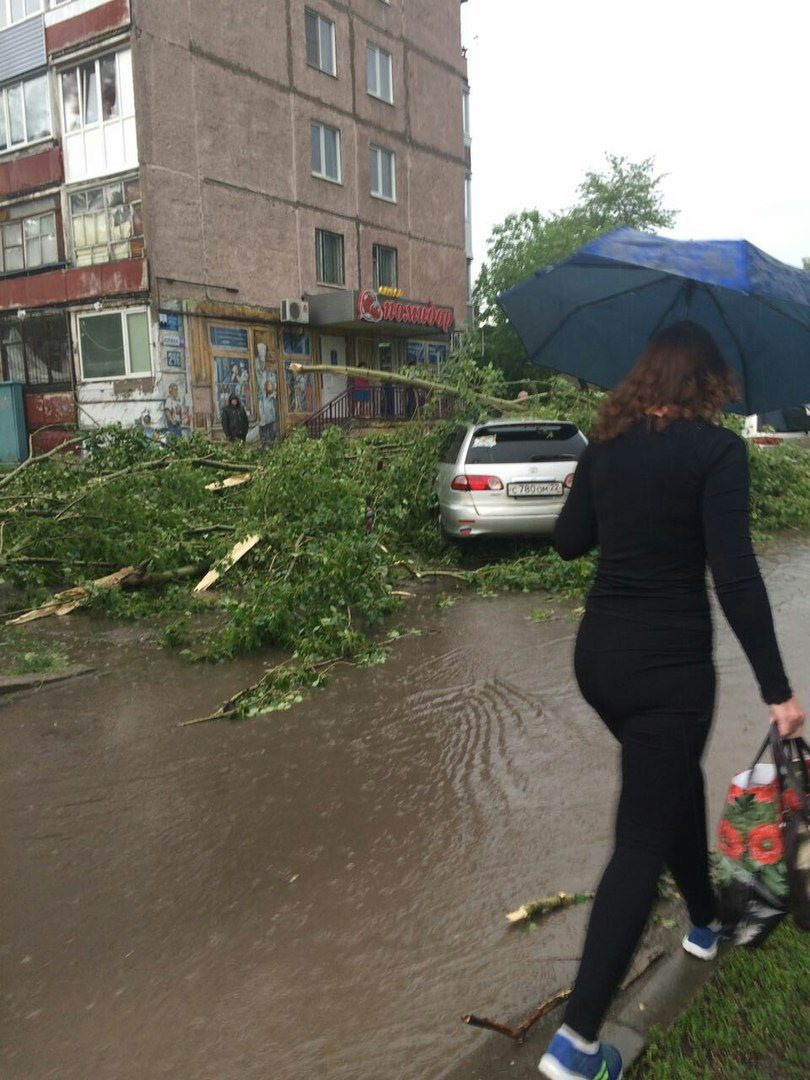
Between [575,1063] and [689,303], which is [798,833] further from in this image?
[689,303]

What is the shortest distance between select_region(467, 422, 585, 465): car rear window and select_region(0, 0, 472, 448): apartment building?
1237 cm

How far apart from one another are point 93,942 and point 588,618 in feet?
6.80

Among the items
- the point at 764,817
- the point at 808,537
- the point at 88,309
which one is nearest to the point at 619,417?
the point at 764,817

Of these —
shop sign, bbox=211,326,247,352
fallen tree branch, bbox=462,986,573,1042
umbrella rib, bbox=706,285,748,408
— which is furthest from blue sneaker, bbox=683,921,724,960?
shop sign, bbox=211,326,247,352

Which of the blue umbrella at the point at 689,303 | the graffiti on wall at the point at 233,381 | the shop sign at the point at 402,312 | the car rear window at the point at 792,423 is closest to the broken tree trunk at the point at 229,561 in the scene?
the blue umbrella at the point at 689,303

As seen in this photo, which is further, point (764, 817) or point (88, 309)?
point (88, 309)

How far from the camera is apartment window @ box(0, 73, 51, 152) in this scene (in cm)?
2162

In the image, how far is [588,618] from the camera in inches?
94.1

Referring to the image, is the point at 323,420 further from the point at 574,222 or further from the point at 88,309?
the point at 574,222

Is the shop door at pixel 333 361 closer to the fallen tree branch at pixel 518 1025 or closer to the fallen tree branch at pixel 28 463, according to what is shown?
the fallen tree branch at pixel 28 463

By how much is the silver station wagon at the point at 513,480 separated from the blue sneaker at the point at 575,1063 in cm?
733

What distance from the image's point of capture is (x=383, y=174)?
27.3 m

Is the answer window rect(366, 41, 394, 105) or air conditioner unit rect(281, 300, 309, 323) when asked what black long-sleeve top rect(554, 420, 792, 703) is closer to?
air conditioner unit rect(281, 300, 309, 323)

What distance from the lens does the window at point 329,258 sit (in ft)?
81.3
